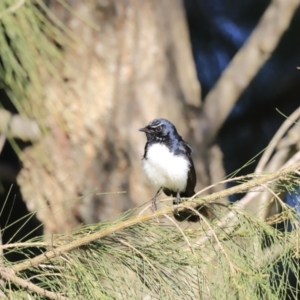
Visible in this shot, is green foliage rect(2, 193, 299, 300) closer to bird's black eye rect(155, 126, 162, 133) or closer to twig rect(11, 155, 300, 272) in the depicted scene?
twig rect(11, 155, 300, 272)

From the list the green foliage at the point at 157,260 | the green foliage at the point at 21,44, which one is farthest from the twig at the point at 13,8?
the green foliage at the point at 157,260

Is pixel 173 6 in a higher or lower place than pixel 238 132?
lower

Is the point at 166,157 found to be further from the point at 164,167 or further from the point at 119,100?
the point at 119,100

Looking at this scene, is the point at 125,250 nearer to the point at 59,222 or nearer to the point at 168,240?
the point at 168,240

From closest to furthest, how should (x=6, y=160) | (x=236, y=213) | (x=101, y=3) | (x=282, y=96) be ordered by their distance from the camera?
(x=236, y=213)
(x=101, y=3)
(x=6, y=160)
(x=282, y=96)

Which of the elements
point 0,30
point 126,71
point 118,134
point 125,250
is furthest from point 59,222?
point 0,30

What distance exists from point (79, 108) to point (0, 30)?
179 cm

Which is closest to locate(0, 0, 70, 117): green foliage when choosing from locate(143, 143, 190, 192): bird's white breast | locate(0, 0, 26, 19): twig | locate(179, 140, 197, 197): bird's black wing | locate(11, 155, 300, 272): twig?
locate(0, 0, 26, 19): twig

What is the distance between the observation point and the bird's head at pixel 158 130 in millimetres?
2941

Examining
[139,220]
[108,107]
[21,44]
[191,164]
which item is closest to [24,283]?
[139,220]

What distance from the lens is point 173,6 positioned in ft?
10.6

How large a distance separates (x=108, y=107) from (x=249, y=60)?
24.4 inches

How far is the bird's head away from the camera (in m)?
2.94

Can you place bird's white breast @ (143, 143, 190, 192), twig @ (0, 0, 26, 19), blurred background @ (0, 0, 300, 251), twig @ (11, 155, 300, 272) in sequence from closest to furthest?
twig @ (0, 0, 26, 19), twig @ (11, 155, 300, 272), bird's white breast @ (143, 143, 190, 192), blurred background @ (0, 0, 300, 251)
